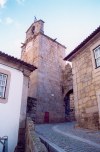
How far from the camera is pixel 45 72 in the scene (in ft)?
57.5

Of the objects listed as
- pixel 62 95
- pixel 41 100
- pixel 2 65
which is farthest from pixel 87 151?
pixel 62 95

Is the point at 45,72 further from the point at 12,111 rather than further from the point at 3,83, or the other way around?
the point at 12,111

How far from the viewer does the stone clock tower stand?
16125 mm

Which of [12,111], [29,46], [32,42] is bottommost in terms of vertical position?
[12,111]

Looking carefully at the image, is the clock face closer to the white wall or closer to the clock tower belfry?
the clock tower belfry

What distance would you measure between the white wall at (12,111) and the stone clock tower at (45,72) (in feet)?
22.1

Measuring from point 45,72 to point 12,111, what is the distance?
944cm

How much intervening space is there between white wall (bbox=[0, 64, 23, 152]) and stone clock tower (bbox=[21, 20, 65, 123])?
6739 millimetres

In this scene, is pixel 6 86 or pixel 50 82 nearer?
pixel 6 86

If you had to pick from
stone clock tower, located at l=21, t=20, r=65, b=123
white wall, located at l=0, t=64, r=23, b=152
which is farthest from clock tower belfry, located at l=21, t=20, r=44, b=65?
white wall, located at l=0, t=64, r=23, b=152

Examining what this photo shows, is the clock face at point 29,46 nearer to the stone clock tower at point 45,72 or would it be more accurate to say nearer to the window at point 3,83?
the stone clock tower at point 45,72

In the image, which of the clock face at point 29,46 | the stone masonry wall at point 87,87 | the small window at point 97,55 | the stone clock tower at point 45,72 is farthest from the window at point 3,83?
the clock face at point 29,46

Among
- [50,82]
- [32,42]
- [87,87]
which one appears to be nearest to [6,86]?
[87,87]

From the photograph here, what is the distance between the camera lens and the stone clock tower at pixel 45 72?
16.1m
